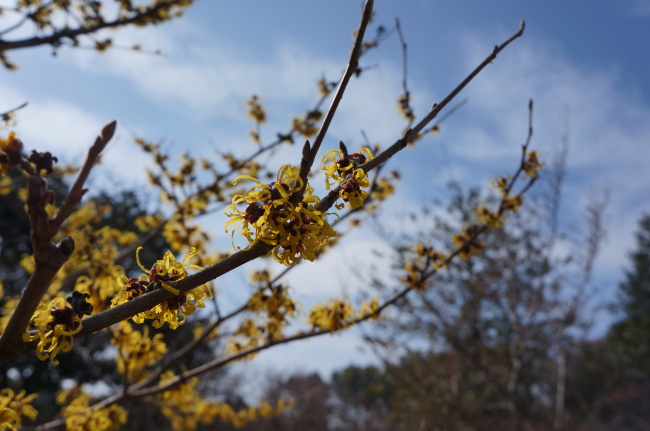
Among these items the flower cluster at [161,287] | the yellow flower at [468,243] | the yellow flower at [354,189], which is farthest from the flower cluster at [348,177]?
the yellow flower at [468,243]

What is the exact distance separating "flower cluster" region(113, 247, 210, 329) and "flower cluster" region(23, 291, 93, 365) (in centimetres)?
12

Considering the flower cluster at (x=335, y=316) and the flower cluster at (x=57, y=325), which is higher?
the flower cluster at (x=335, y=316)

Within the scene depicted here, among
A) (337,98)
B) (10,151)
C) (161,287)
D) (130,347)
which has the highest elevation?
(10,151)

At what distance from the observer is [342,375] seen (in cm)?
3584

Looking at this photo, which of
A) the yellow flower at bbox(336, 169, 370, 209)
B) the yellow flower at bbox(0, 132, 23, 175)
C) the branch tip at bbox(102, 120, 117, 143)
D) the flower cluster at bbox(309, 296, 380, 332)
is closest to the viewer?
the branch tip at bbox(102, 120, 117, 143)

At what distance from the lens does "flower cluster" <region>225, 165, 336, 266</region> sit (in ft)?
4.02

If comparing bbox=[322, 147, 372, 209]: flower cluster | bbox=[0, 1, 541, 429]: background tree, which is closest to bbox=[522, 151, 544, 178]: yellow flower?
bbox=[0, 1, 541, 429]: background tree

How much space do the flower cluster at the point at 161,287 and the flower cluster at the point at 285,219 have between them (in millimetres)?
221

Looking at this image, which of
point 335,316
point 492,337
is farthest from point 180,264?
point 492,337

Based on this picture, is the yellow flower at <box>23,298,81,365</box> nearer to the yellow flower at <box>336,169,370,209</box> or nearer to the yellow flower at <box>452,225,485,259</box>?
the yellow flower at <box>336,169,370,209</box>

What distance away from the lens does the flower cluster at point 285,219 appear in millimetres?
1227

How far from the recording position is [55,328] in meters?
1.19

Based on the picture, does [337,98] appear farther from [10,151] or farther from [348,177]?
[10,151]

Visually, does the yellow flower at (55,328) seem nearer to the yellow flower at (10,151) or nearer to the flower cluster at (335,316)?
the yellow flower at (10,151)
